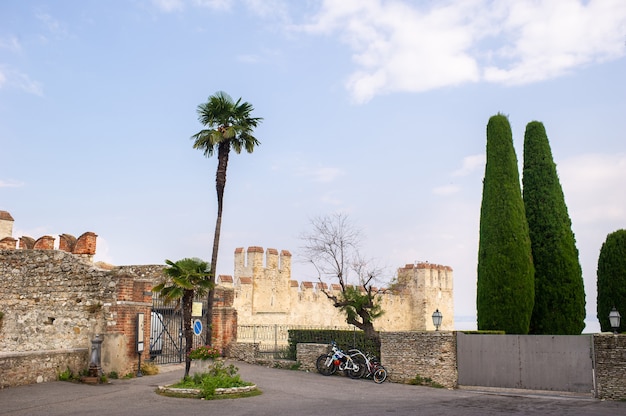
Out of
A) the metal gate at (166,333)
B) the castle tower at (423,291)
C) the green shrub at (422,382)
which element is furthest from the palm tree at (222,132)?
the castle tower at (423,291)

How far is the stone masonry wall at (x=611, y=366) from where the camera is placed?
14930mm

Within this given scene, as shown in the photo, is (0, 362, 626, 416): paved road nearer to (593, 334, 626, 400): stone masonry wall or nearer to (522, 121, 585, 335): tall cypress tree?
(593, 334, 626, 400): stone masonry wall

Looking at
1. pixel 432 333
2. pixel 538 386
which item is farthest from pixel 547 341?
pixel 432 333

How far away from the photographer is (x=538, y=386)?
654 inches

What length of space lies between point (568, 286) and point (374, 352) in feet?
25.8

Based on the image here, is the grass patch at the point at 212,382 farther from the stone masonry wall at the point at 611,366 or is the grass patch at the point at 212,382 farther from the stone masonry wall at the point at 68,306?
the stone masonry wall at the point at 611,366

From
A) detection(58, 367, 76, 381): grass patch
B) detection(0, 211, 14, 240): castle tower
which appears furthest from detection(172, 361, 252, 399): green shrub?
detection(0, 211, 14, 240): castle tower

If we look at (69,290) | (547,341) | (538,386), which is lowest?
(538,386)

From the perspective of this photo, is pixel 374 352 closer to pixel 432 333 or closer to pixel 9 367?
pixel 432 333

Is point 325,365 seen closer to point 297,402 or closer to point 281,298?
point 297,402

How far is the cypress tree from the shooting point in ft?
76.1

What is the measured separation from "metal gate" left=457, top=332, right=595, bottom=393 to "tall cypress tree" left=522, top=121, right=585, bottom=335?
5.06 m

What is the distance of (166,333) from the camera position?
2250 cm

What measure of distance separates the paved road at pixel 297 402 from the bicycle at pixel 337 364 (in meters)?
1.62
